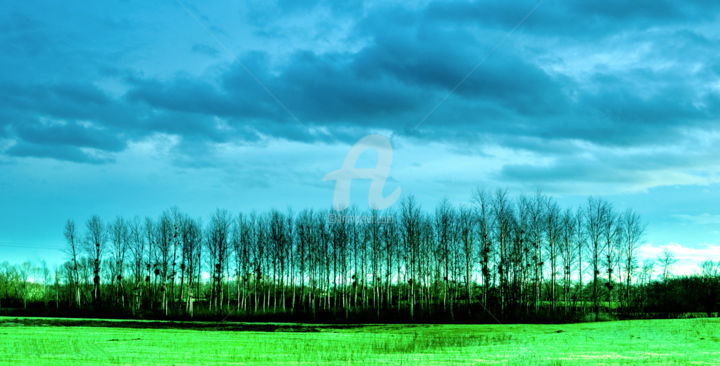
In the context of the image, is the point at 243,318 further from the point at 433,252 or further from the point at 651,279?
the point at 651,279

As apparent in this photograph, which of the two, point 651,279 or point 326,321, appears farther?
point 651,279

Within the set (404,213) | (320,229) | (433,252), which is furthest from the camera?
(320,229)

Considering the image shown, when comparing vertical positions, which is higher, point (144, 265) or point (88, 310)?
point (144, 265)

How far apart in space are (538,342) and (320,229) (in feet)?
191

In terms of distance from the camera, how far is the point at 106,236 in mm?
90000

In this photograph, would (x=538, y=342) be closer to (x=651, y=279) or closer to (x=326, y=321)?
(x=326, y=321)

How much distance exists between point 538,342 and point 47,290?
119472 millimetres

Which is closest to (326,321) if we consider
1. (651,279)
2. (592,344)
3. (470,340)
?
(470,340)

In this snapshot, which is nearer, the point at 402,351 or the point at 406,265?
the point at 402,351

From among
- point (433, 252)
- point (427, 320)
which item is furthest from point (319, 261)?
point (427, 320)

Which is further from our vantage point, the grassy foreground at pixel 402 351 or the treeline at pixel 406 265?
the treeline at pixel 406 265

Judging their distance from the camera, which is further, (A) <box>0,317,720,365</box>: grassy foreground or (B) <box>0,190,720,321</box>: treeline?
(B) <box>0,190,720,321</box>: treeline

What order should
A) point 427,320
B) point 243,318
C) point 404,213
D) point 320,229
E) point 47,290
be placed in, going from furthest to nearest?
point 47,290 < point 320,229 < point 404,213 < point 243,318 < point 427,320

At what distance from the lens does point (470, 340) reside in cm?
3334
